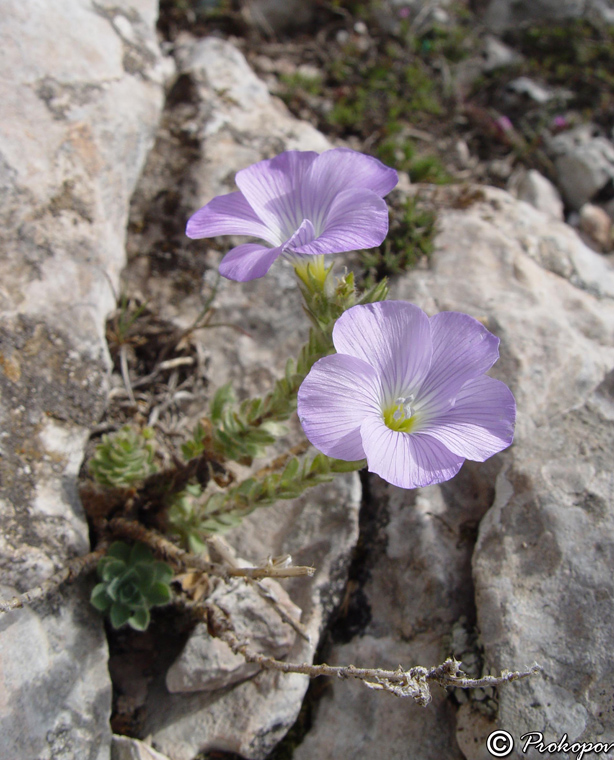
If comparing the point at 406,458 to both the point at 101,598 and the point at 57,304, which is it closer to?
the point at 101,598

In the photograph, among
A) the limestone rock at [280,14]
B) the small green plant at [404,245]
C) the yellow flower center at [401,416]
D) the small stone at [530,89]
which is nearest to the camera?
the yellow flower center at [401,416]

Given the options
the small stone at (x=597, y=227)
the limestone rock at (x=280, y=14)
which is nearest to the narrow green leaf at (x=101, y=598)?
the small stone at (x=597, y=227)

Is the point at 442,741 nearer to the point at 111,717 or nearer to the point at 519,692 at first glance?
the point at 519,692

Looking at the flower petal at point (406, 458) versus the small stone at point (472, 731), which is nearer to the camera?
the flower petal at point (406, 458)

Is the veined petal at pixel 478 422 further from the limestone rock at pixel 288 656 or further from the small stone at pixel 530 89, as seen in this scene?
the small stone at pixel 530 89

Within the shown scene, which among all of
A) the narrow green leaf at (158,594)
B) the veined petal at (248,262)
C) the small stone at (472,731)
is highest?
the veined petal at (248,262)

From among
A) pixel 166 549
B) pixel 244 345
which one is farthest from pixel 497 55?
pixel 166 549

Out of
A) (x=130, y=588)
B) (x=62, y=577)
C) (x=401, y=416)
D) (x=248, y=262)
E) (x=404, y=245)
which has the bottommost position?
(x=130, y=588)
